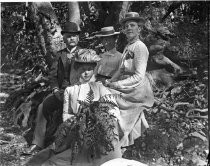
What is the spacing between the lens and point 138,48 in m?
6.25

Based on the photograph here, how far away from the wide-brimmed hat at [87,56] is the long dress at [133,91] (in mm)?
267

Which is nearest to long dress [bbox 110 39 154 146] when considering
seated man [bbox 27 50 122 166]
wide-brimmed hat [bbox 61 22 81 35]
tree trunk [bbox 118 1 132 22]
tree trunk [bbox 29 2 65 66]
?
seated man [bbox 27 50 122 166]

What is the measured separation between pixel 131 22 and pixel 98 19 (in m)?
0.38

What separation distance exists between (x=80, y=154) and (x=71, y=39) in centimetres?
122

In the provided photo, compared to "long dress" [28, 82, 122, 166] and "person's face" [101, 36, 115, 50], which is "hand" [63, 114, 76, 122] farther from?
"person's face" [101, 36, 115, 50]

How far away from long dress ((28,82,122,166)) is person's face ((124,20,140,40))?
602mm

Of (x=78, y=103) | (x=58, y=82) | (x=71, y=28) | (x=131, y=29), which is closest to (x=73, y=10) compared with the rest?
(x=71, y=28)

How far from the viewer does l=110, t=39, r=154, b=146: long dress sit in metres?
6.16

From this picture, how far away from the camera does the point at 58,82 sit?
6.34 metres

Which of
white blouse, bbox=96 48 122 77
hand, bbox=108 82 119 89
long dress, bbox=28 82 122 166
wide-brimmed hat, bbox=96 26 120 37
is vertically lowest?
long dress, bbox=28 82 122 166

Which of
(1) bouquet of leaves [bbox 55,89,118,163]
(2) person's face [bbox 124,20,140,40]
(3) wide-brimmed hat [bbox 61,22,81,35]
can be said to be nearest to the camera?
(1) bouquet of leaves [bbox 55,89,118,163]

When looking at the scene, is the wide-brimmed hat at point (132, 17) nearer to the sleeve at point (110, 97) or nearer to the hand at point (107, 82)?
the hand at point (107, 82)

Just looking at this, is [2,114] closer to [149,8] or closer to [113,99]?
[113,99]

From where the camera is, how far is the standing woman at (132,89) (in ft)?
20.2
